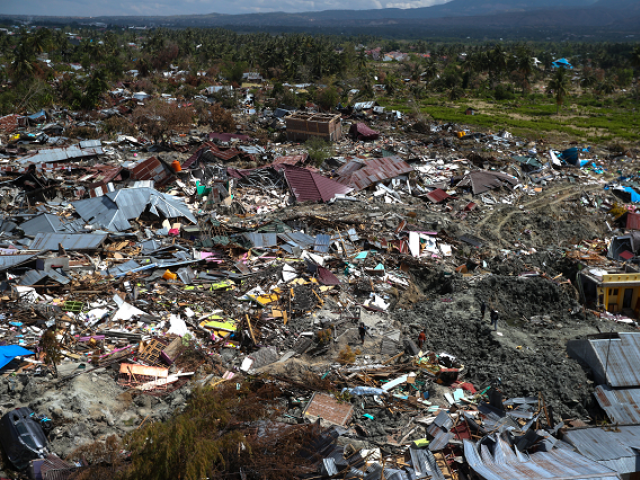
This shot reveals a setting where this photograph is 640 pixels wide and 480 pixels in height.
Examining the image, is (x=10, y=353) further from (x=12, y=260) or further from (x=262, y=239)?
(x=262, y=239)

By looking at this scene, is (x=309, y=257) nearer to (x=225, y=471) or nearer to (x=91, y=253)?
(x=91, y=253)

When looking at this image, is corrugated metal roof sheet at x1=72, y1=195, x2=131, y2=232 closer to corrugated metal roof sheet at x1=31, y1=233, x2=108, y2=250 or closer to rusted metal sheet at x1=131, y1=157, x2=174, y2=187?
corrugated metal roof sheet at x1=31, y1=233, x2=108, y2=250

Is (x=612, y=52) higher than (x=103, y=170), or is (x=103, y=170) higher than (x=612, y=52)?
(x=612, y=52)

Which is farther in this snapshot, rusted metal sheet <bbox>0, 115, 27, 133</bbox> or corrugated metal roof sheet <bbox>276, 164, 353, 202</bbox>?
rusted metal sheet <bbox>0, 115, 27, 133</bbox>

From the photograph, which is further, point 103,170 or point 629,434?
point 103,170

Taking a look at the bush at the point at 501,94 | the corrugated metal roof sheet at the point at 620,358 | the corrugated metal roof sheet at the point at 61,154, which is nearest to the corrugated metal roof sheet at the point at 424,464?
the corrugated metal roof sheet at the point at 620,358

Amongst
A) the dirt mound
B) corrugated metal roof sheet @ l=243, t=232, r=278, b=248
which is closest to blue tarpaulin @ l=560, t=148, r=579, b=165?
the dirt mound

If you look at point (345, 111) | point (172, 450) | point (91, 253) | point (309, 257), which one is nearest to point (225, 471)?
point (172, 450)
